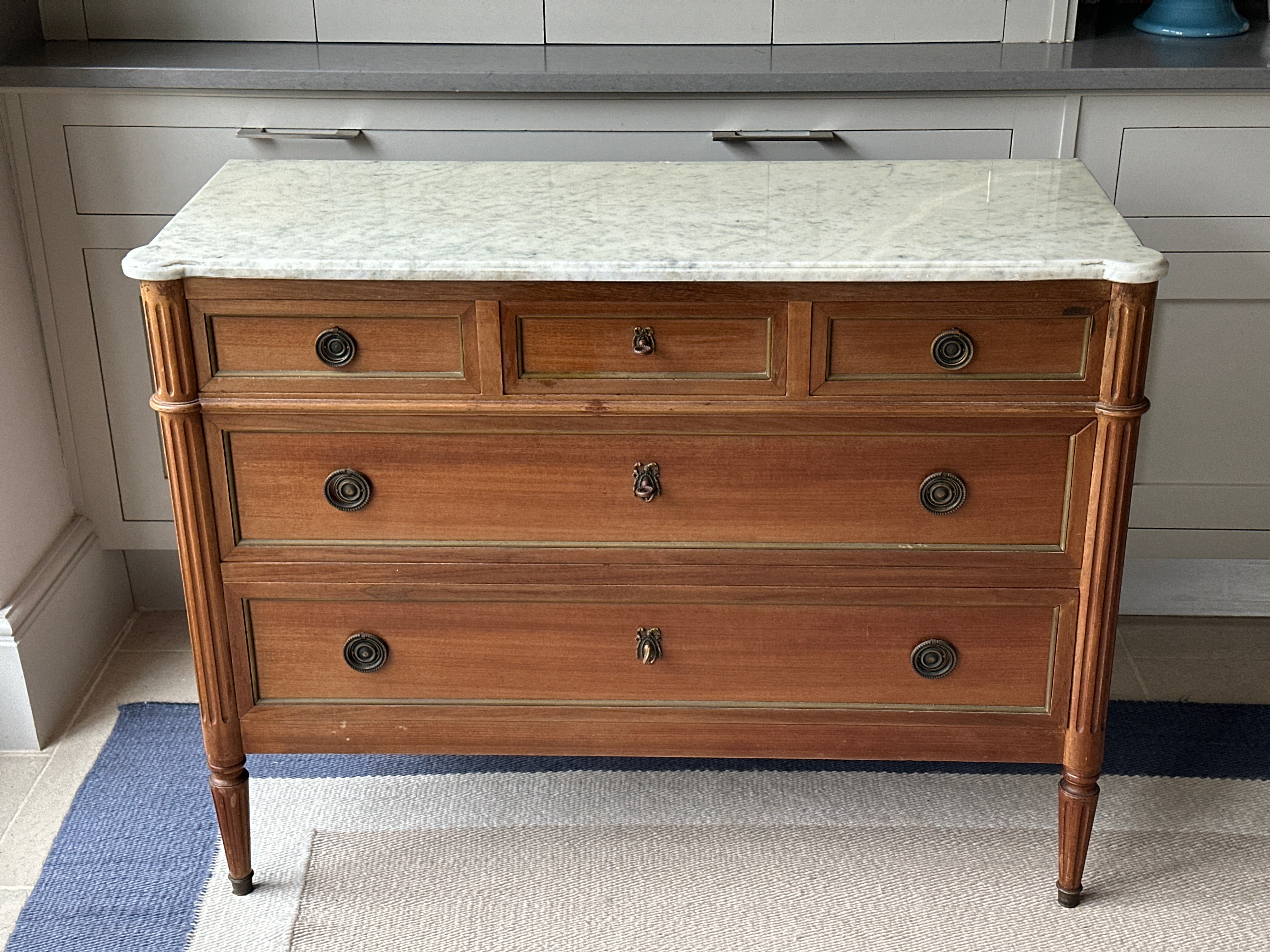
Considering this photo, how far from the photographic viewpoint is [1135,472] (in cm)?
244

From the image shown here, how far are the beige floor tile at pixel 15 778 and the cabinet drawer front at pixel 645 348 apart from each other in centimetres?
115

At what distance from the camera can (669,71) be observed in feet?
7.00

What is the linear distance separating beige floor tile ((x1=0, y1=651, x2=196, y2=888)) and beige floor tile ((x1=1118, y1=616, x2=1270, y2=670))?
1752mm

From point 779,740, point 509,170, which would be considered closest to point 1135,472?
point 779,740

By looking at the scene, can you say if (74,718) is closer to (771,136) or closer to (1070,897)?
(771,136)

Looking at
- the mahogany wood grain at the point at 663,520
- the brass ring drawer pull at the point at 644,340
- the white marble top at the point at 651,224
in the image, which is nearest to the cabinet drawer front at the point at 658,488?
the mahogany wood grain at the point at 663,520

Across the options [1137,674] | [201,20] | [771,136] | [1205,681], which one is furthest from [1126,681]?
[201,20]

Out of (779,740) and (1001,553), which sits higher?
(1001,553)

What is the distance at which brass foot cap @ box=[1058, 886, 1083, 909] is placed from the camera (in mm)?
1897

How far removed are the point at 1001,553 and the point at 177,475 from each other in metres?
1.05

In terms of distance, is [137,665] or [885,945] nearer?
[885,945]

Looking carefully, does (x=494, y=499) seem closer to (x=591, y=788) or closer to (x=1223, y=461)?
(x=591, y=788)

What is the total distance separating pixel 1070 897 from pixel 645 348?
3.31ft

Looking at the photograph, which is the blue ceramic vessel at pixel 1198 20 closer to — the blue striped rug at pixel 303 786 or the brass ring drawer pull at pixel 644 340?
the blue striped rug at pixel 303 786
